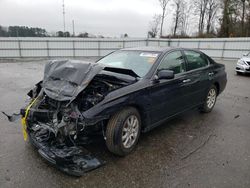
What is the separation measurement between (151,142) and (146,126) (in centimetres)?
36

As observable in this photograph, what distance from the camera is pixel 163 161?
2.73 meters

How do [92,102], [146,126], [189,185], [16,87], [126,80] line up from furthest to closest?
[16,87]
[146,126]
[126,80]
[92,102]
[189,185]

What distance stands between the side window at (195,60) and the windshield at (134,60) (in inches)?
34.8

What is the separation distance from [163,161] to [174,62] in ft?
6.00

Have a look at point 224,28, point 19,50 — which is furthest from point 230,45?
point 19,50

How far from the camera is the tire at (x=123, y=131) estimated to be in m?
2.55

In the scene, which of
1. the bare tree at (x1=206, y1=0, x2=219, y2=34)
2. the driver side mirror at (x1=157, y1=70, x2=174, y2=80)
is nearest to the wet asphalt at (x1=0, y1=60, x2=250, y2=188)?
the driver side mirror at (x1=157, y1=70, x2=174, y2=80)

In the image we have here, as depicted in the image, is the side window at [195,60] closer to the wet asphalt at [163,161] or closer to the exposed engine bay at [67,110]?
the wet asphalt at [163,161]

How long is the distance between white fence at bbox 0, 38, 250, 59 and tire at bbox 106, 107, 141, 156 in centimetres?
1736

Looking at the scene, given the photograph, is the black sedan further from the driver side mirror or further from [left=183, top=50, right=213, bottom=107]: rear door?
[left=183, top=50, right=213, bottom=107]: rear door

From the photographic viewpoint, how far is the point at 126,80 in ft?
9.34

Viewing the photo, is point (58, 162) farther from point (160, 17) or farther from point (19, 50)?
point (160, 17)

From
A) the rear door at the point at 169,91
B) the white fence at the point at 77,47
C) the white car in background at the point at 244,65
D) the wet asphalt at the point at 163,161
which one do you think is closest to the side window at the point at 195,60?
the rear door at the point at 169,91

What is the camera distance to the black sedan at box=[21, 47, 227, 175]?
2.40m
